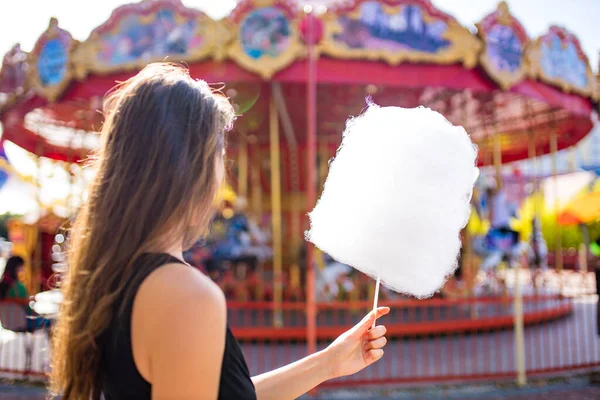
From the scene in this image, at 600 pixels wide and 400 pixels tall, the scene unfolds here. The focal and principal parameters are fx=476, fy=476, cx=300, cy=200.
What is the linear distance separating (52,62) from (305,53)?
333 centimetres

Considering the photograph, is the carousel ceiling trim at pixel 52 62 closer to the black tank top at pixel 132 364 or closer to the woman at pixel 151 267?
the woman at pixel 151 267

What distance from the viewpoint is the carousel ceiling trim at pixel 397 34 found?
5.19m

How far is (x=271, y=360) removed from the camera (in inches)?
201

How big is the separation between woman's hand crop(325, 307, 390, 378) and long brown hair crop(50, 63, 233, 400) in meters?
0.56

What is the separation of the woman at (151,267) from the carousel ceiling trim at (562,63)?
19.8ft

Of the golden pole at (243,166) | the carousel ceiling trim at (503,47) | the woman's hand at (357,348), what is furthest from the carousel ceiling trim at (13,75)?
the woman's hand at (357,348)

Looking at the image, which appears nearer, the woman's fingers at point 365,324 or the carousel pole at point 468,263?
the woman's fingers at point 365,324

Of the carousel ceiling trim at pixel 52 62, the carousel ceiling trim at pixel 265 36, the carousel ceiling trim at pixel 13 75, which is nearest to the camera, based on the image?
the carousel ceiling trim at pixel 265 36

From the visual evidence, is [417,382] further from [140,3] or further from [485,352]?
[140,3]

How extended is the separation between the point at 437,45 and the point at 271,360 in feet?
13.0

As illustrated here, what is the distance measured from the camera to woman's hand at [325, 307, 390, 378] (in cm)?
124

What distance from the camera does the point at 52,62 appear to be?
6.04 metres

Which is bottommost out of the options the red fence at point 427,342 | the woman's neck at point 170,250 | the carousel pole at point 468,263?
the red fence at point 427,342

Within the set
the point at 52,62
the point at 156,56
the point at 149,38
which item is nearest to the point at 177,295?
the point at 156,56
